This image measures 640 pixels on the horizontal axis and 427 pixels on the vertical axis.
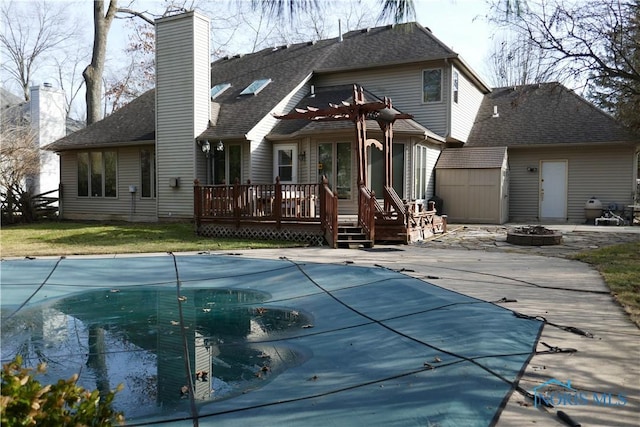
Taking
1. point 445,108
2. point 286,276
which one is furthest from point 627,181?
point 286,276

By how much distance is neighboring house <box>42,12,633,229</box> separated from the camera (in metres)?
15.4

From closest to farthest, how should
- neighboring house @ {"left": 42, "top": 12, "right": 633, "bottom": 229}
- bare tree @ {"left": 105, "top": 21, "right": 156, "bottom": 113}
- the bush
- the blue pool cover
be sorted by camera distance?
the bush
the blue pool cover
neighboring house @ {"left": 42, "top": 12, "right": 633, "bottom": 229}
bare tree @ {"left": 105, "top": 21, "right": 156, "bottom": 113}

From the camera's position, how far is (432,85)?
1670 centimetres

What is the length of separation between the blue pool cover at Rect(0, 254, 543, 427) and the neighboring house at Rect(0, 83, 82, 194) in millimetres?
18311

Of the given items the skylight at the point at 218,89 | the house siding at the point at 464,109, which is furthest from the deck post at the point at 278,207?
the skylight at the point at 218,89

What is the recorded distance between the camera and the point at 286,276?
801cm

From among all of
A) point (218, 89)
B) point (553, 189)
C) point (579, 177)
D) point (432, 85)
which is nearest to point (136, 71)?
point (218, 89)

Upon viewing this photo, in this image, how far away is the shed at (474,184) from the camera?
1683 cm

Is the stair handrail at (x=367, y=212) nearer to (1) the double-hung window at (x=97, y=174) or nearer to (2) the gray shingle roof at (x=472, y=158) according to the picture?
(2) the gray shingle roof at (x=472, y=158)

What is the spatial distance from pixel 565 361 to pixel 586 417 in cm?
98

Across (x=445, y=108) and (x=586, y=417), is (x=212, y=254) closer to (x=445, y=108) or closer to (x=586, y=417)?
(x=586, y=417)

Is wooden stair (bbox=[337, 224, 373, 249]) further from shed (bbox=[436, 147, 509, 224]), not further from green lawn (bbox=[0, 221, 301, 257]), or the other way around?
shed (bbox=[436, 147, 509, 224])

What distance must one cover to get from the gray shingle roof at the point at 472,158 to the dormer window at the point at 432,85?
2.30m

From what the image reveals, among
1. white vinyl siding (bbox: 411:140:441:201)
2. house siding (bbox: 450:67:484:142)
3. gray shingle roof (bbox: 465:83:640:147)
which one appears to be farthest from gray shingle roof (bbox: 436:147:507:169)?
gray shingle roof (bbox: 465:83:640:147)
